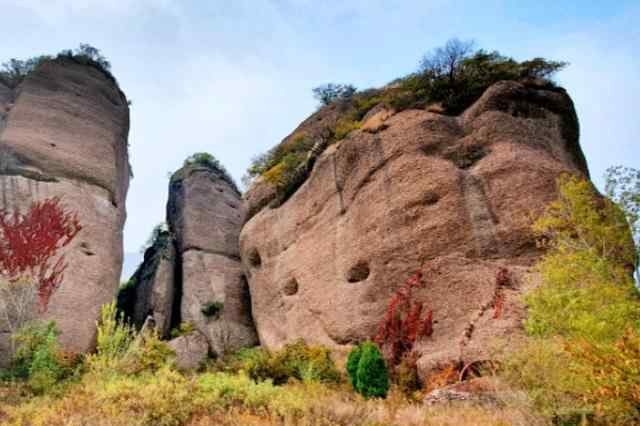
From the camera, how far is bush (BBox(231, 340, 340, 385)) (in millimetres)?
13992

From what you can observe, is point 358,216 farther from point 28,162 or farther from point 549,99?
point 28,162

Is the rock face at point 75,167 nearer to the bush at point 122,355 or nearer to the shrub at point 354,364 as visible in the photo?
the bush at point 122,355

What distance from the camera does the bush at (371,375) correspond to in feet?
39.1

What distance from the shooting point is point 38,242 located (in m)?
19.3

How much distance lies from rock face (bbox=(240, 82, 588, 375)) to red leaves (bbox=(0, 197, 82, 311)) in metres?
8.23

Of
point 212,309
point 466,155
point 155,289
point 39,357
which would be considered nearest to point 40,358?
point 39,357

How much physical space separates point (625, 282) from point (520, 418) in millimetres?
3744

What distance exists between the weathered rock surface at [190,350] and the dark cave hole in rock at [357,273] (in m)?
7.55

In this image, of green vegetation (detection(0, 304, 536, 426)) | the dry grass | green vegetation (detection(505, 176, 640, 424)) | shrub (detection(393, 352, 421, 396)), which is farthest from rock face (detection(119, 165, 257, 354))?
green vegetation (detection(505, 176, 640, 424))

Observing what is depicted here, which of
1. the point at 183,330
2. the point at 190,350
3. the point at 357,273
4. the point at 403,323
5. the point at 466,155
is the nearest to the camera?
the point at 403,323

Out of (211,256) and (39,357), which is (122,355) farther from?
(211,256)

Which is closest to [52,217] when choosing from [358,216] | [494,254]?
[358,216]

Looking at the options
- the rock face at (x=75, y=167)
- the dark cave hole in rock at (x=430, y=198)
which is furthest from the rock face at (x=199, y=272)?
the dark cave hole in rock at (x=430, y=198)

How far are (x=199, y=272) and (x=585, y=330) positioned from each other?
61.9 feet
